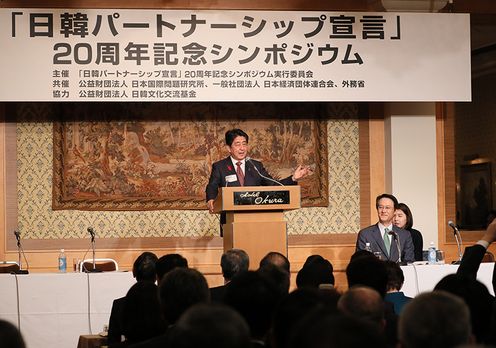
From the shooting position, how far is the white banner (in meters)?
9.02

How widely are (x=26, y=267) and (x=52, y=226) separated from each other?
1.66 feet

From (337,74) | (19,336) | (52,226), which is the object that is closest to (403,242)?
(337,74)

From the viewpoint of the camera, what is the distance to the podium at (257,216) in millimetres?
7227

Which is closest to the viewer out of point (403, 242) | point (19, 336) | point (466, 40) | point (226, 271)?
point (19, 336)

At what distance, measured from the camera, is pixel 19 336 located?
2.13 metres

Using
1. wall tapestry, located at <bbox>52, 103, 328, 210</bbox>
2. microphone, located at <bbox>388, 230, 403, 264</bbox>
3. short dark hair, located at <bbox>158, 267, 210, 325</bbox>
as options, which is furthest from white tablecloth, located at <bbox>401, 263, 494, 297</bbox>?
short dark hair, located at <bbox>158, 267, 210, 325</bbox>

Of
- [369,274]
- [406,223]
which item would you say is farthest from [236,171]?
[369,274]

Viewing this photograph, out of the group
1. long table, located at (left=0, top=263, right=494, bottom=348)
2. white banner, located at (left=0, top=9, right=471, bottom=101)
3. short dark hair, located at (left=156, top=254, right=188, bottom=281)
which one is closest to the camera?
short dark hair, located at (left=156, top=254, right=188, bottom=281)

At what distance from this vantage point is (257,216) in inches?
289

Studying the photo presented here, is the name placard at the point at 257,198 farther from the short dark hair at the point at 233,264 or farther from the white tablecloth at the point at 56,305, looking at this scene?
the short dark hair at the point at 233,264

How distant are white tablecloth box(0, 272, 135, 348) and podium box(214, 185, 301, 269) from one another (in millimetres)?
1084

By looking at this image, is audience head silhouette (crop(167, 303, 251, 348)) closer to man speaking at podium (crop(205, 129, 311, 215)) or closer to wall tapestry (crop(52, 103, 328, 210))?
man speaking at podium (crop(205, 129, 311, 215))

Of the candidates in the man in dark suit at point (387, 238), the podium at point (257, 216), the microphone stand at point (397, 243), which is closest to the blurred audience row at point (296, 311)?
the podium at point (257, 216)

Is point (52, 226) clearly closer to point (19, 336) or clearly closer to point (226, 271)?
point (226, 271)
